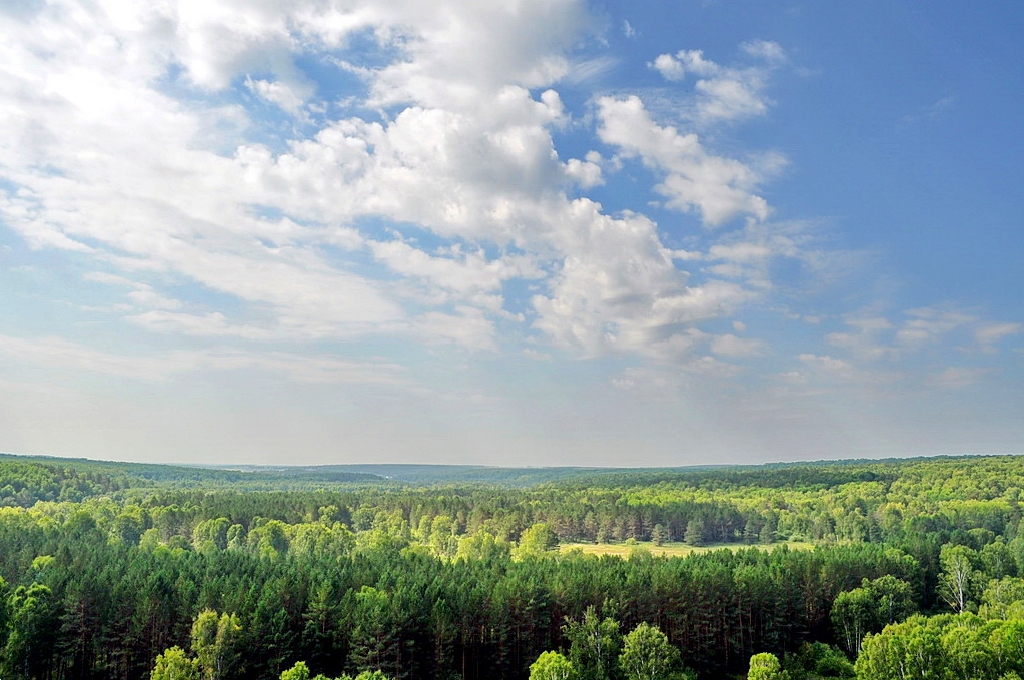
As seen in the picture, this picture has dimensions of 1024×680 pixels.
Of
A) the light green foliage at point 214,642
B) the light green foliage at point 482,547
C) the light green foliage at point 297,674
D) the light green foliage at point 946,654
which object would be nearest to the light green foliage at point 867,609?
the light green foliage at point 946,654

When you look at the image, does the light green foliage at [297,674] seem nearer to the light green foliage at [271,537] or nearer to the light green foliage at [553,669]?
the light green foliage at [553,669]

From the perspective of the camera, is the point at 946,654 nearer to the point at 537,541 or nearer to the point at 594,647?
the point at 594,647

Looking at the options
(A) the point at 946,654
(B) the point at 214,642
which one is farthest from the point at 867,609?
(B) the point at 214,642

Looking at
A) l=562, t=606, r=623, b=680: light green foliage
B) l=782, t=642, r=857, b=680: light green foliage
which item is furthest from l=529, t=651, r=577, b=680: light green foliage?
l=782, t=642, r=857, b=680: light green foliage

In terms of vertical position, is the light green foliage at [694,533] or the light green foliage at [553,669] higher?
the light green foliage at [553,669]

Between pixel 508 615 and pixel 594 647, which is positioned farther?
pixel 508 615

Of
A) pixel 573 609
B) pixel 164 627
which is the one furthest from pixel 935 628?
pixel 164 627
